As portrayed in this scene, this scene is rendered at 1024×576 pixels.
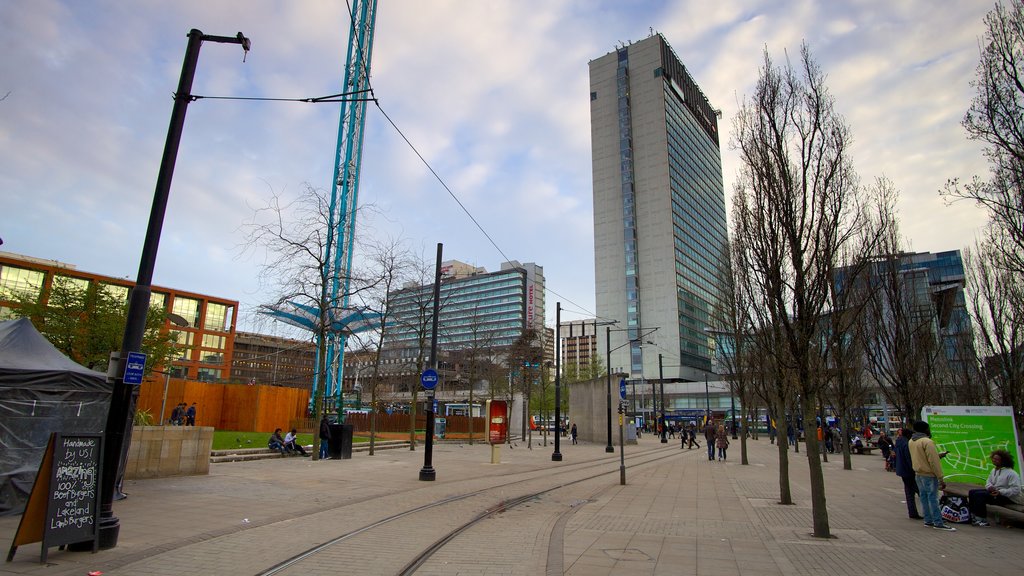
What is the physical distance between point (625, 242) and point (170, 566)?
361ft

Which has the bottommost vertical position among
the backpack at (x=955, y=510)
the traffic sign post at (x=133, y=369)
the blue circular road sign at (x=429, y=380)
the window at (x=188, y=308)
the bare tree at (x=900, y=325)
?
the backpack at (x=955, y=510)

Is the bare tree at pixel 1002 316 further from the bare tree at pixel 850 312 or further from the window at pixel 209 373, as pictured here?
the window at pixel 209 373

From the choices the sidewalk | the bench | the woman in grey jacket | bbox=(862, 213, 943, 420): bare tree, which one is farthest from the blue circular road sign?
bbox=(862, 213, 943, 420): bare tree

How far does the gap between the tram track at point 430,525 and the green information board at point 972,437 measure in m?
8.17

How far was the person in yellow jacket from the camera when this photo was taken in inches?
380

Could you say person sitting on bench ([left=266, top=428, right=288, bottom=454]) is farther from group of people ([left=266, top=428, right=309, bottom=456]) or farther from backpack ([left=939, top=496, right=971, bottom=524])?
backpack ([left=939, top=496, right=971, bottom=524])

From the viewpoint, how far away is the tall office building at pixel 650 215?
4208 inches

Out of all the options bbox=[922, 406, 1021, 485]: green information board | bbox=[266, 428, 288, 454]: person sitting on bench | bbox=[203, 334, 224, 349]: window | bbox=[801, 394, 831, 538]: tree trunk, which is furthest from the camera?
bbox=[203, 334, 224, 349]: window

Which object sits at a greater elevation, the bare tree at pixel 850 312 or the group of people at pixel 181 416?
the bare tree at pixel 850 312

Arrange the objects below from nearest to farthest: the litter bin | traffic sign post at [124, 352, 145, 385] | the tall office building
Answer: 1. traffic sign post at [124, 352, 145, 385]
2. the litter bin
3. the tall office building

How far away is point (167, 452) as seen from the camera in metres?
13.7

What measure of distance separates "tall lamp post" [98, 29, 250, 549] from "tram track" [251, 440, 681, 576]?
2448 millimetres

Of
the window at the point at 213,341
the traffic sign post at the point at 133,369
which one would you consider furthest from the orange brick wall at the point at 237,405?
the window at the point at 213,341

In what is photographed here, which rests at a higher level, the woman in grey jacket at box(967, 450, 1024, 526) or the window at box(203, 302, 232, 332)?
the window at box(203, 302, 232, 332)
